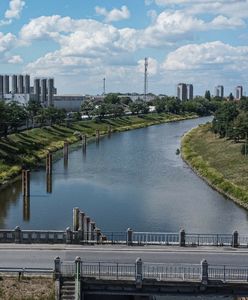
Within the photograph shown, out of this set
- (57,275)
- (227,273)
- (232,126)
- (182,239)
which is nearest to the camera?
(57,275)

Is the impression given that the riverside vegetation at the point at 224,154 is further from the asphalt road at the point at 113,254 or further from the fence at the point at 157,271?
the fence at the point at 157,271

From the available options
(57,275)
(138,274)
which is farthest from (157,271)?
(57,275)

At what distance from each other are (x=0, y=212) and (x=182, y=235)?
30.3 metres

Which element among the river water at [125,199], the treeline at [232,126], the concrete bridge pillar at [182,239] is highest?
the treeline at [232,126]

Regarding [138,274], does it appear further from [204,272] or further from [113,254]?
[113,254]

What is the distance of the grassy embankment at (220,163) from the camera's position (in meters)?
65.8

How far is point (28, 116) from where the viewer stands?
126 metres

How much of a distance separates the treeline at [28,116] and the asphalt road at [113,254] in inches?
2576

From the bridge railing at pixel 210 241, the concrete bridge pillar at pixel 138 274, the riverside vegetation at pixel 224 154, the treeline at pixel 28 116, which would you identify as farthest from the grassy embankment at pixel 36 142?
the concrete bridge pillar at pixel 138 274

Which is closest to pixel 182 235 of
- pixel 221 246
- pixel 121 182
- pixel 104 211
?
pixel 221 246

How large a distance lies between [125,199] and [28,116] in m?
66.3

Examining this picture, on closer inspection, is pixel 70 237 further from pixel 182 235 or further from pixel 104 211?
pixel 104 211

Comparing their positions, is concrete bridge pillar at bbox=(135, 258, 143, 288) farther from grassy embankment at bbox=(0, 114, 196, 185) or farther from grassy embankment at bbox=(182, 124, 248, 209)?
grassy embankment at bbox=(0, 114, 196, 185)

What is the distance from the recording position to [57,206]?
61.2m
